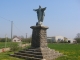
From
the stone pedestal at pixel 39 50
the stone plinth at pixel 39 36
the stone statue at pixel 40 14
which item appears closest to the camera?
the stone pedestal at pixel 39 50

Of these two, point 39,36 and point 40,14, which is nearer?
point 39,36

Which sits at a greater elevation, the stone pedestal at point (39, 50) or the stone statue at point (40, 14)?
the stone statue at point (40, 14)

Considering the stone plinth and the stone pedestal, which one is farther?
the stone plinth

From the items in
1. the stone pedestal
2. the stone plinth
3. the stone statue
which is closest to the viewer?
the stone pedestal

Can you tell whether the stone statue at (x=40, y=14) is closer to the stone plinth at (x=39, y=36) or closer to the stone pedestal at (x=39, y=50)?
the stone plinth at (x=39, y=36)

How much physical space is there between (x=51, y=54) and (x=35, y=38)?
2553 millimetres

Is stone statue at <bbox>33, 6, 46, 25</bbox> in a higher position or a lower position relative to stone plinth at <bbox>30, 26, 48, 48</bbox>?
higher

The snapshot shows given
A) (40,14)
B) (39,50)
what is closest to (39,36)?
(39,50)

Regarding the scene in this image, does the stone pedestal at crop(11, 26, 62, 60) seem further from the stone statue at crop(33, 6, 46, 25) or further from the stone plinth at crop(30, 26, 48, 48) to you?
the stone statue at crop(33, 6, 46, 25)

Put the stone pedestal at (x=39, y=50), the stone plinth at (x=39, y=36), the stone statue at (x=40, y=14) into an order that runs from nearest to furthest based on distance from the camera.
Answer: the stone pedestal at (x=39, y=50)
the stone plinth at (x=39, y=36)
the stone statue at (x=40, y=14)

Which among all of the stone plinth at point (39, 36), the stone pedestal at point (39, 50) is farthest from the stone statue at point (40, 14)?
the stone pedestal at point (39, 50)

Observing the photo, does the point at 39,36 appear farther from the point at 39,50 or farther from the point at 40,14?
the point at 40,14

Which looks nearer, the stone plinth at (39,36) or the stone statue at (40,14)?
the stone plinth at (39,36)

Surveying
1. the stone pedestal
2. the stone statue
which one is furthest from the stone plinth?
the stone statue
